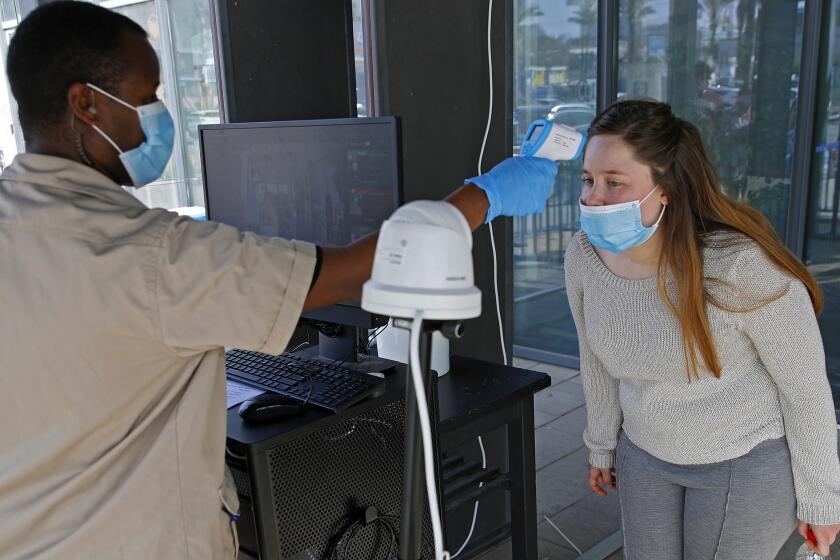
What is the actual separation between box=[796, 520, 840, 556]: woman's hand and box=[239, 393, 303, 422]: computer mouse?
0.96m

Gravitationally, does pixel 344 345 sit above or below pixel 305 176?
below

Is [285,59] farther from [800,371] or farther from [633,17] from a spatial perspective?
[633,17]

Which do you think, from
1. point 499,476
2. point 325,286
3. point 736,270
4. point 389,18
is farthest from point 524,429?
point 389,18

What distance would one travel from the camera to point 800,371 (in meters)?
1.37

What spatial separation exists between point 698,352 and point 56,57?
3.84ft

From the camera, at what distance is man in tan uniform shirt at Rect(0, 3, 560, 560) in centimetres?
94

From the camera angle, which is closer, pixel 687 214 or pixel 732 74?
pixel 687 214

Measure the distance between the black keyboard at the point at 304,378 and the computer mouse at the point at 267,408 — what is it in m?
0.03

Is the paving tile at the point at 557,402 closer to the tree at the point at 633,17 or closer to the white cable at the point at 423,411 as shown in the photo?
the tree at the point at 633,17

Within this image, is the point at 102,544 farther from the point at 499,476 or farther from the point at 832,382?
the point at 832,382

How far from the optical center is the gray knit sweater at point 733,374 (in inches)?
54.0

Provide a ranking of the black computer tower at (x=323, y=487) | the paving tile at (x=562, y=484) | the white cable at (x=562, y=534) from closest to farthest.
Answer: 1. the black computer tower at (x=323, y=487)
2. the white cable at (x=562, y=534)
3. the paving tile at (x=562, y=484)

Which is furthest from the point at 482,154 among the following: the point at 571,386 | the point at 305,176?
the point at 571,386

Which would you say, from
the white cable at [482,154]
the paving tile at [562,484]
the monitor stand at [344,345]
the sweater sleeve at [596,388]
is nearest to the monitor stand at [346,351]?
the monitor stand at [344,345]
